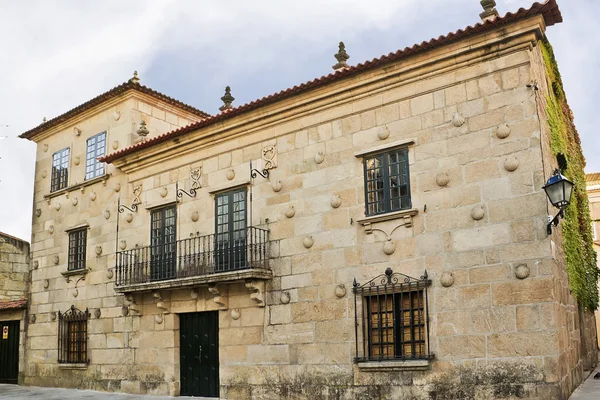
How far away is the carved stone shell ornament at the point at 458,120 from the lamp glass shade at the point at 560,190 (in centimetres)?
189

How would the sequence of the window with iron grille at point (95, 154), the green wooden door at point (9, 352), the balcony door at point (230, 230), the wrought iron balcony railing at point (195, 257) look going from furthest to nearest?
the green wooden door at point (9, 352)
the window with iron grille at point (95, 154)
the balcony door at point (230, 230)
the wrought iron balcony railing at point (195, 257)

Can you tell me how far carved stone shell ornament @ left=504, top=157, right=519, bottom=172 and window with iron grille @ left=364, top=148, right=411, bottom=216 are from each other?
1.67 m

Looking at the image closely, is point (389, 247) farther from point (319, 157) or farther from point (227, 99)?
point (227, 99)

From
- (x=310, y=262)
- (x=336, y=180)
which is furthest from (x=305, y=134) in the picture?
(x=310, y=262)

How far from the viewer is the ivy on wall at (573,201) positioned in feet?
35.7

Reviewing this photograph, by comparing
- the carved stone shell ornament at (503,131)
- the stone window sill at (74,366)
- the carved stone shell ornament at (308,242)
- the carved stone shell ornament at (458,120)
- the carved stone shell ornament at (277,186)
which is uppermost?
the carved stone shell ornament at (458,120)

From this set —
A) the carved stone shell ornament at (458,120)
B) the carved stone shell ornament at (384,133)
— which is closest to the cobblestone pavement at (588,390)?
the carved stone shell ornament at (458,120)

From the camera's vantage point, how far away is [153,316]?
Result: 550 inches

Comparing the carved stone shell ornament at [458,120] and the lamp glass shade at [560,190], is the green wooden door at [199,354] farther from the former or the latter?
the lamp glass shade at [560,190]

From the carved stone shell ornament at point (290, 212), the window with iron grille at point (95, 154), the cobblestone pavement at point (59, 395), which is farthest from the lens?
the window with iron grille at point (95, 154)

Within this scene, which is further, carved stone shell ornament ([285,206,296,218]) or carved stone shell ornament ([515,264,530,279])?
carved stone shell ornament ([285,206,296,218])

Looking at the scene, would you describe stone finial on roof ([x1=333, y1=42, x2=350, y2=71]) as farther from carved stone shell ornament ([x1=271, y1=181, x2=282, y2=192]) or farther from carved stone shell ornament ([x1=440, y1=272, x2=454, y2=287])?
carved stone shell ornament ([x1=440, y1=272, x2=454, y2=287])

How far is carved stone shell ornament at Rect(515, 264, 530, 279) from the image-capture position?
29.7 ft

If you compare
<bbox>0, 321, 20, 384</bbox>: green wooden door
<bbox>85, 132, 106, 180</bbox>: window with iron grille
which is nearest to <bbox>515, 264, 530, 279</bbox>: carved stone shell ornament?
<bbox>85, 132, 106, 180</bbox>: window with iron grille
